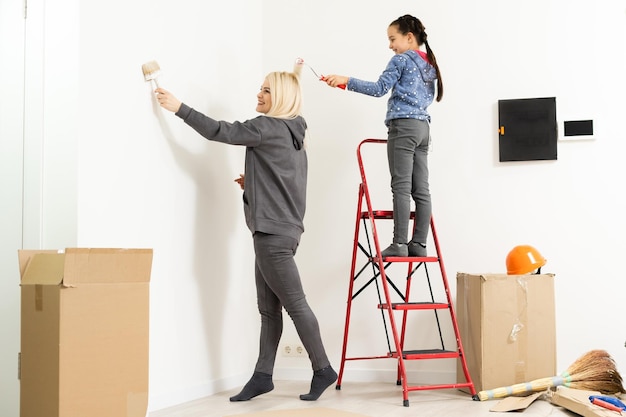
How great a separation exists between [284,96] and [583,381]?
193 cm

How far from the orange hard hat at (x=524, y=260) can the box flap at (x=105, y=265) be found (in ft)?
6.81

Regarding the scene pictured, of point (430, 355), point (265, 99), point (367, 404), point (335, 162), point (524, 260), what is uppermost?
point (265, 99)

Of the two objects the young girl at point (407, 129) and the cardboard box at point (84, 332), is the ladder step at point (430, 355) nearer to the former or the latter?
the young girl at point (407, 129)

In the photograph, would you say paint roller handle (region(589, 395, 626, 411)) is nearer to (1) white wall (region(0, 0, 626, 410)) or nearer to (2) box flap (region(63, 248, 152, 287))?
(1) white wall (region(0, 0, 626, 410))

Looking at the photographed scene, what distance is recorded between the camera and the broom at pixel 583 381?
340cm

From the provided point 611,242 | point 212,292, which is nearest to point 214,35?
point 212,292

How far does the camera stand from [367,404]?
3.33m

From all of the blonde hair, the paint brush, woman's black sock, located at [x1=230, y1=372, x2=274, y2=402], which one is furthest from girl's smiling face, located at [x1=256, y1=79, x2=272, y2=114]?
woman's black sock, located at [x1=230, y1=372, x2=274, y2=402]

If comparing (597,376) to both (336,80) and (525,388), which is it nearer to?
(525,388)

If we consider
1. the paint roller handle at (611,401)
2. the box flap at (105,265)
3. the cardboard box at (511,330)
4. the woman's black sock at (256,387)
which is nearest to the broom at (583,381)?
the cardboard box at (511,330)

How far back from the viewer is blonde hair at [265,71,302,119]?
3564 mm

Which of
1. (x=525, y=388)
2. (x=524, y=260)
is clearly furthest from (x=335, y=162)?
(x=525, y=388)

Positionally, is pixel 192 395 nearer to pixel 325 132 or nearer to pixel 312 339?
pixel 312 339

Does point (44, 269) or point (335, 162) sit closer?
point (44, 269)
